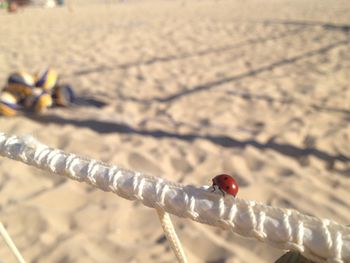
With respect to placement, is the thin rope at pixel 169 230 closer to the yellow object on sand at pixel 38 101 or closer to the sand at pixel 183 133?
the sand at pixel 183 133

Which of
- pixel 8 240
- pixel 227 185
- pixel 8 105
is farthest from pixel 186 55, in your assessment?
pixel 227 185

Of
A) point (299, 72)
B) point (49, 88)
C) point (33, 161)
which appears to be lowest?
point (299, 72)

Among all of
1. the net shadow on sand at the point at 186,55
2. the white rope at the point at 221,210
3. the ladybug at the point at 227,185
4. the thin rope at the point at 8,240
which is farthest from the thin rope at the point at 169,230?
the net shadow on sand at the point at 186,55

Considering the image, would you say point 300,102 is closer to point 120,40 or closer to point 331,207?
point 331,207

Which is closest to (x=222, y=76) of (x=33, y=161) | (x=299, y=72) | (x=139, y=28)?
(x=299, y=72)

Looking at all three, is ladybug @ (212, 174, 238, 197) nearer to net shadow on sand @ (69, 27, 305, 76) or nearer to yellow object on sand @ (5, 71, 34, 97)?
yellow object on sand @ (5, 71, 34, 97)
